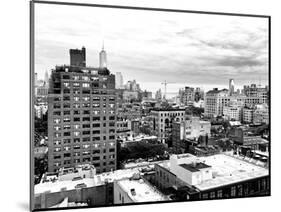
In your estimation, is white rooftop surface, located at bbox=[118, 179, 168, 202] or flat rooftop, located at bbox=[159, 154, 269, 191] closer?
white rooftop surface, located at bbox=[118, 179, 168, 202]

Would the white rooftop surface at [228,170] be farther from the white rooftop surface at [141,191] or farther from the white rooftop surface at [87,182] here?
the white rooftop surface at [87,182]

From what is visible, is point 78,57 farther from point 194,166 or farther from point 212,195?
point 212,195

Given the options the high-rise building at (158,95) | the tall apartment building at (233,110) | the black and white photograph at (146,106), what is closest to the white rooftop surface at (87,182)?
the black and white photograph at (146,106)

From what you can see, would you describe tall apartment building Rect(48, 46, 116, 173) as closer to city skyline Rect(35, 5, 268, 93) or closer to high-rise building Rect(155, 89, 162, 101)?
city skyline Rect(35, 5, 268, 93)

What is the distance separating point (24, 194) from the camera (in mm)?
2051

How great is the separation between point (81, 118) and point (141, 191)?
0.69 meters

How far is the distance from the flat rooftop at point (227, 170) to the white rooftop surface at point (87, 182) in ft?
0.96

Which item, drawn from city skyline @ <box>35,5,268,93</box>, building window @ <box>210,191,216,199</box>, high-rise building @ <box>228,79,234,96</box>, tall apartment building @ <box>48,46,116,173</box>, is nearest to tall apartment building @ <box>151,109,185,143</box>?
city skyline @ <box>35,5,268,93</box>

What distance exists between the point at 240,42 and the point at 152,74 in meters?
0.76

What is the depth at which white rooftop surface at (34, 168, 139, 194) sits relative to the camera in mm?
2021

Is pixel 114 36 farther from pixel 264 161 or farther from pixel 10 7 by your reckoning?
pixel 264 161

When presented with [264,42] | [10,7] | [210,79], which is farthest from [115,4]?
[264,42]

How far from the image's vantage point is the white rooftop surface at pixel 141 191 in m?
2.15

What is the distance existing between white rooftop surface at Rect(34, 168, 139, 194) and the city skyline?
0.65m
